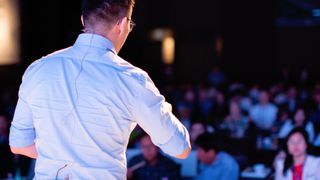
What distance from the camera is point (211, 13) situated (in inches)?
764

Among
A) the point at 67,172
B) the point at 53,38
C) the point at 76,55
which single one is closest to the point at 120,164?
the point at 67,172

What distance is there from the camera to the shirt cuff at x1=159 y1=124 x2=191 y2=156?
4.83 feet

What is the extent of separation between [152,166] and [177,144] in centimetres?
457

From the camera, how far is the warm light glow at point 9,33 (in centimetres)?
1397

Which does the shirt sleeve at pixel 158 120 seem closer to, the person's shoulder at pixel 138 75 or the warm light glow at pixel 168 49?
the person's shoulder at pixel 138 75

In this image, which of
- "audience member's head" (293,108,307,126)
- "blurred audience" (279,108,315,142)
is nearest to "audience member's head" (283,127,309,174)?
"blurred audience" (279,108,315,142)

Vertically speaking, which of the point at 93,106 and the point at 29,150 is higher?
the point at 93,106

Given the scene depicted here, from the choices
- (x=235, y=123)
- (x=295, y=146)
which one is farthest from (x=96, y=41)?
(x=235, y=123)

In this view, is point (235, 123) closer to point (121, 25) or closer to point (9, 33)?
point (9, 33)

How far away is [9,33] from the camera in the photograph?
46.2 feet

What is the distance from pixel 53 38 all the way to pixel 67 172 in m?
14.2

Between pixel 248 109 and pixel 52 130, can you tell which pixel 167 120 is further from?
pixel 248 109

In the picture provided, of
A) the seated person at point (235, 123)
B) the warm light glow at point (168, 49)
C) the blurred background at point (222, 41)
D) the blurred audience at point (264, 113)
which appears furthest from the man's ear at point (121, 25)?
the warm light glow at point (168, 49)

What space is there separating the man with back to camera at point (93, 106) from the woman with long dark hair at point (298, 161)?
403cm
